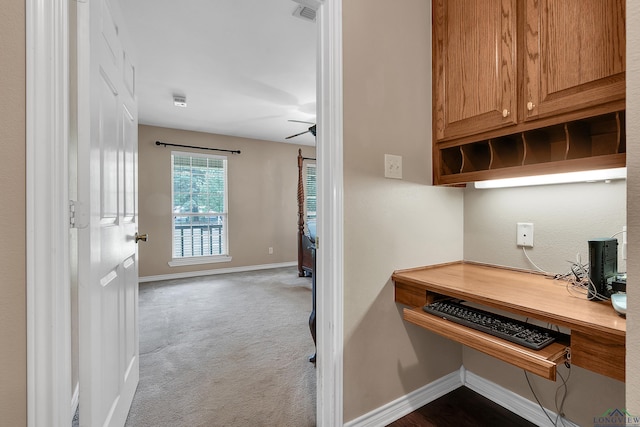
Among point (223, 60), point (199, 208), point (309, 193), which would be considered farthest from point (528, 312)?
point (309, 193)

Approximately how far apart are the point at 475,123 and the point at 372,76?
0.59 m

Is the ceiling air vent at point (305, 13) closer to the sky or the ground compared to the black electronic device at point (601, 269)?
closer to the sky

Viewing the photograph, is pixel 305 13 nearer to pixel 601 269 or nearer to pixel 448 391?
pixel 601 269

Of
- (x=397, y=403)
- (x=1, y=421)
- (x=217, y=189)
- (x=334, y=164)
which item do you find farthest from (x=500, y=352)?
(x=217, y=189)

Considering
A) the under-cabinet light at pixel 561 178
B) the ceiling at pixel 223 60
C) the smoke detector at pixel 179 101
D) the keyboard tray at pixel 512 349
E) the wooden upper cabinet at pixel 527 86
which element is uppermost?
the ceiling at pixel 223 60

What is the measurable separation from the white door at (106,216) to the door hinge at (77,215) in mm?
21

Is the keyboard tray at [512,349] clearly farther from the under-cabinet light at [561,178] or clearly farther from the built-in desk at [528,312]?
the under-cabinet light at [561,178]

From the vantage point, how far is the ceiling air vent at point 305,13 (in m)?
2.02

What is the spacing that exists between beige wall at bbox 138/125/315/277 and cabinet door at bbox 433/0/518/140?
4313mm

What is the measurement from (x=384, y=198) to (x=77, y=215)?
1276 mm

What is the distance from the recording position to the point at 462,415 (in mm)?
1604

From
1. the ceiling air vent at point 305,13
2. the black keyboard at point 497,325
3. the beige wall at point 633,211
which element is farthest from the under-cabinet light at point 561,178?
the ceiling air vent at point 305,13

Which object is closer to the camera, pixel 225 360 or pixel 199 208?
→ pixel 225 360

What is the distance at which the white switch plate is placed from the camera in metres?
1.53
